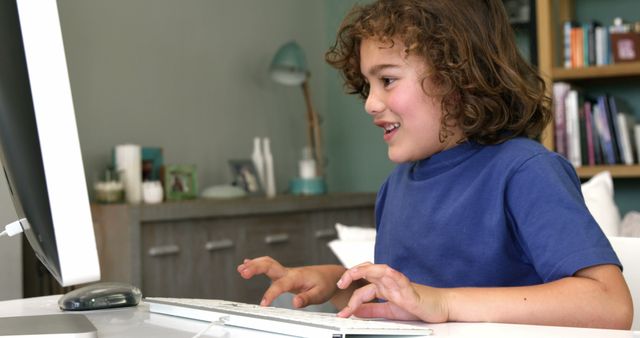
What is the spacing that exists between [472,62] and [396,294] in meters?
0.52

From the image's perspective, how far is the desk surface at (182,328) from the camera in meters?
0.79

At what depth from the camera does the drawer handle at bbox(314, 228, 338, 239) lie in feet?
11.5

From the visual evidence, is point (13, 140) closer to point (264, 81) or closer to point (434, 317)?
point (434, 317)

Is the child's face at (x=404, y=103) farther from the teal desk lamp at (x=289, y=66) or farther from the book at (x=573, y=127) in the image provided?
the teal desk lamp at (x=289, y=66)

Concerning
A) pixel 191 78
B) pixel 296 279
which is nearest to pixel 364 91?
pixel 296 279

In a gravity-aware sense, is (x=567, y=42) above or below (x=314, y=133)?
above

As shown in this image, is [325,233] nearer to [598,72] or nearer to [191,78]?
[191,78]

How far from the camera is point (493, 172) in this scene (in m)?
1.16

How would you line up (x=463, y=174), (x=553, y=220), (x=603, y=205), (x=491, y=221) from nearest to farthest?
(x=553, y=220)
(x=491, y=221)
(x=463, y=174)
(x=603, y=205)

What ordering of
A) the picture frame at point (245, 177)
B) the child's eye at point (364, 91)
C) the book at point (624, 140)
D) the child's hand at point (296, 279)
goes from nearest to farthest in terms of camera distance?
1. the child's hand at point (296, 279)
2. the child's eye at point (364, 91)
3. the book at point (624, 140)
4. the picture frame at point (245, 177)

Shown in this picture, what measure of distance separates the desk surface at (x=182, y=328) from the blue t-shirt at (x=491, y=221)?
7.1 inches

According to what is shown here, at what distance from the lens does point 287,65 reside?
3.74m

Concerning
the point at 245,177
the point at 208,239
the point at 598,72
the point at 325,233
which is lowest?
the point at 325,233

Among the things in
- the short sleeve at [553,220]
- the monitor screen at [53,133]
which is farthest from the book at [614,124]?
the monitor screen at [53,133]
